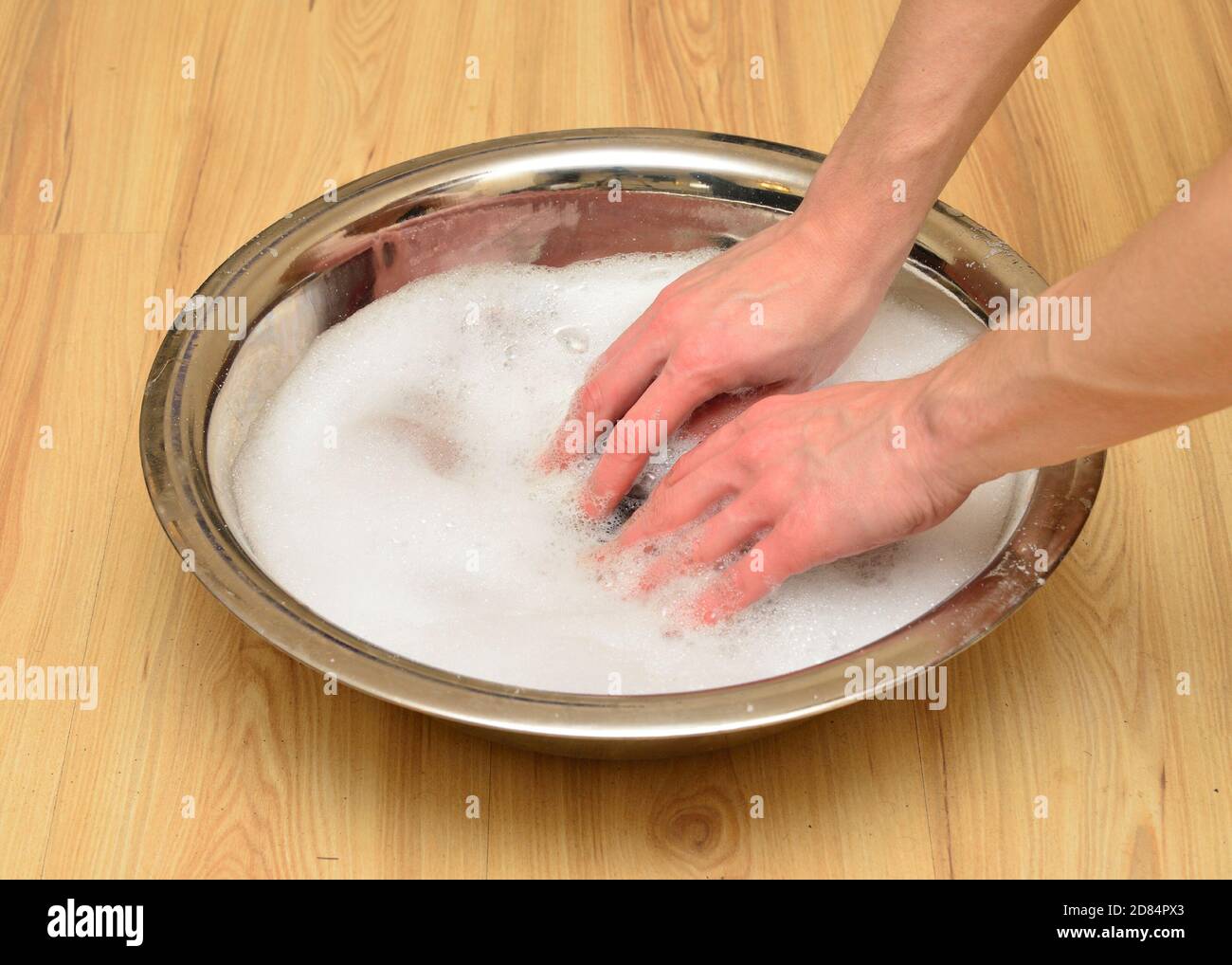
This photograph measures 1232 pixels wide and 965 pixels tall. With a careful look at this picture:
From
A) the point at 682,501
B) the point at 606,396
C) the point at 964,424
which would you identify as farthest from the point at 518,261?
the point at 964,424

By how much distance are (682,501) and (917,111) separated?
22 centimetres

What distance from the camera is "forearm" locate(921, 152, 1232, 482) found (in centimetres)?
49

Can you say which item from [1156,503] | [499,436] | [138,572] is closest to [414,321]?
[499,436]

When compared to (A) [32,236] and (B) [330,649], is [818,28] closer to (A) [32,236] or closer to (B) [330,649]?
(A) [32,236]

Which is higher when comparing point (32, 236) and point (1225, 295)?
point (32, 236)

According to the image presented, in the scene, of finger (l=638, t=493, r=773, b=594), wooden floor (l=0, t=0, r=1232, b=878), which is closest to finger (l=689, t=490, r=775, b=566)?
finger (l=638, t=493, r=773, b=594)

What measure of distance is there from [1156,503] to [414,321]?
1.45ft

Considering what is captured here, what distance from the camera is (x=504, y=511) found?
77cm

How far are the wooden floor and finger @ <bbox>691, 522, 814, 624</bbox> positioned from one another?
8 cm

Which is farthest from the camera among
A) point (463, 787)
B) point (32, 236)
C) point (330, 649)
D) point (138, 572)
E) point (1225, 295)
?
point (32, 236)

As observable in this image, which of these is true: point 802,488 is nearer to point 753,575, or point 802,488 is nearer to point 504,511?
point 753,575

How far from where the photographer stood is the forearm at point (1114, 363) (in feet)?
1.60

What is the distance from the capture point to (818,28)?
117cm

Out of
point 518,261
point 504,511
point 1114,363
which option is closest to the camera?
point 1114,363
